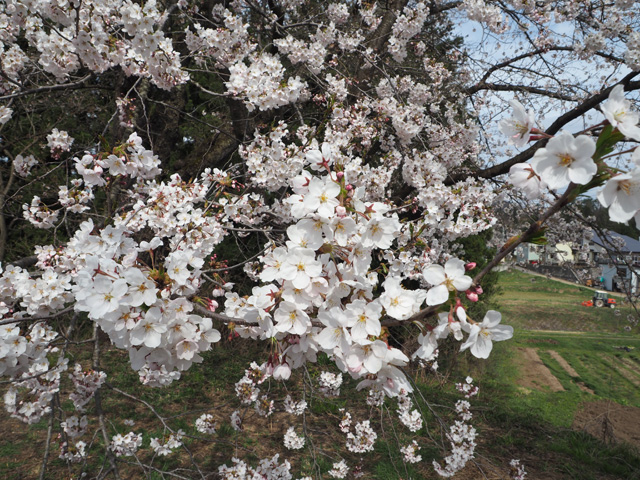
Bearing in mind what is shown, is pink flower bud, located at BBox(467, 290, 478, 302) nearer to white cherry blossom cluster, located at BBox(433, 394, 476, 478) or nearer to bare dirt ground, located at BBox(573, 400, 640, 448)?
white cherry blossom cluster, located at BBox(433, 394, 476, 478)

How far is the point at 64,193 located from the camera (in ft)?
6.37

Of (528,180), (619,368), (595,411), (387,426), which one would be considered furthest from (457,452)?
(619,368)

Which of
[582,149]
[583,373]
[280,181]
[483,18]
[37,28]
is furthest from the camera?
[583,373]

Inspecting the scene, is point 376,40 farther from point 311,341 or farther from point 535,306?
point 535,306

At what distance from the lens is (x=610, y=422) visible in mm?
4895

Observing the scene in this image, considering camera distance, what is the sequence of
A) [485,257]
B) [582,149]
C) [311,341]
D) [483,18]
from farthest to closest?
[485,257], [483,18], [311,341], [582,149]

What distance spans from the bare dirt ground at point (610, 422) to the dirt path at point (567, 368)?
2.59 ft

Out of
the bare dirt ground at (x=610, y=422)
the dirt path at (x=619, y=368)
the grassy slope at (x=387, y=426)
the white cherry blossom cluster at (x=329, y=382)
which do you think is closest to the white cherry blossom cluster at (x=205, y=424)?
the grassy slope at (x=387, y=426)

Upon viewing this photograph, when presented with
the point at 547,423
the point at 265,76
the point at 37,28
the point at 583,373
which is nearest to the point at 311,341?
the point at 265,76

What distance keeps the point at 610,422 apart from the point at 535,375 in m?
2.76

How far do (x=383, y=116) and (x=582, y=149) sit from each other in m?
2.79

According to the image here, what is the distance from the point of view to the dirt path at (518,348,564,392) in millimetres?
7000

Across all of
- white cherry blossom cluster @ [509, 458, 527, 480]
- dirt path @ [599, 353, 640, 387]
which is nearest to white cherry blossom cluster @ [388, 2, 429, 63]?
white cherry blossom cluster @ [509, 458, 527, 480]

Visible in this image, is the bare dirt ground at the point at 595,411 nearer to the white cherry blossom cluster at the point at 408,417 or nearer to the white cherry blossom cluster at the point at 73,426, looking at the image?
the white cherry blossom cluster at the point at 408,417
